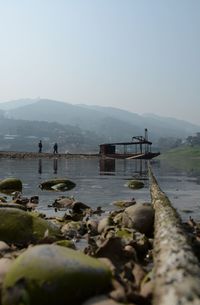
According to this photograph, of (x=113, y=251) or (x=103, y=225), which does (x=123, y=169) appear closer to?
(x=103, y=225)

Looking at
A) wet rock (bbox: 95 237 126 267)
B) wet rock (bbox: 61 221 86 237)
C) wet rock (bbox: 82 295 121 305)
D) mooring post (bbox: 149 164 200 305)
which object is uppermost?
mooring post (bbox: 149 164 200 305)

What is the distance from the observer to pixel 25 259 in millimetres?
6965

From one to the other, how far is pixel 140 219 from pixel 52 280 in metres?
7.48

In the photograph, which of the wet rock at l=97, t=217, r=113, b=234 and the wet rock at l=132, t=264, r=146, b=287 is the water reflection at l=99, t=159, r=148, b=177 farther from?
the wet rock at l=132, t=264, r=146, b=287

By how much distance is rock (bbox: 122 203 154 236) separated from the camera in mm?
13523

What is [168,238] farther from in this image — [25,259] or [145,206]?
[145,206]

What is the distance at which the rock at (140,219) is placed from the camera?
44.4ft

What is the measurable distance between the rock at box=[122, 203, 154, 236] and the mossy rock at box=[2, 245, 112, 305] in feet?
21.1

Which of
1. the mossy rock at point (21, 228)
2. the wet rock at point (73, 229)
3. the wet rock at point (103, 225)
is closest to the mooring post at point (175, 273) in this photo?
the mossy rock at point (21, 228)

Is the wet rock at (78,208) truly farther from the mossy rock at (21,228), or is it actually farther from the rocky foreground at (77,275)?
the rocky foreground at (77,275)

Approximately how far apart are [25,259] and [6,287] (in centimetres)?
52

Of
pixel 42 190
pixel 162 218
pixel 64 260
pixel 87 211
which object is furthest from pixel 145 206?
pixel 42 190

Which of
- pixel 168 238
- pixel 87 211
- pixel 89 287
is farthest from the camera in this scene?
pixel 87 211

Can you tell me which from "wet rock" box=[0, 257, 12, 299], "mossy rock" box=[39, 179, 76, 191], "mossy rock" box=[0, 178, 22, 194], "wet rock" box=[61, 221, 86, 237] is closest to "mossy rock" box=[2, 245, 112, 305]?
"wet rock" box=[0, 257, 12, 299]
